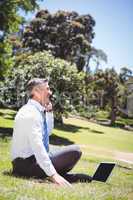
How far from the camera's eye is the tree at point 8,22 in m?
21.6

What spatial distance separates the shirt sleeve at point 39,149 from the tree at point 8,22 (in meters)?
16.4

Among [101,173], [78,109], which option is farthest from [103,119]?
[101,173]

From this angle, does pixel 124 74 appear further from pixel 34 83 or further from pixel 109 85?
pixel 34 83

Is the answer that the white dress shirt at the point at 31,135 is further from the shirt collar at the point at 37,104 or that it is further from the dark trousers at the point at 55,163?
the dark trousers at the point at 55,163

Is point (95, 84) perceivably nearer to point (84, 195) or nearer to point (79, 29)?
point (79, 29)

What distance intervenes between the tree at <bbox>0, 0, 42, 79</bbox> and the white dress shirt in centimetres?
1603

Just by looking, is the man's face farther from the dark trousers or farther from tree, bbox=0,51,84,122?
tree, bbox=0,51,84,122

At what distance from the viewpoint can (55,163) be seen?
6.77m

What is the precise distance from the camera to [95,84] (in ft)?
180

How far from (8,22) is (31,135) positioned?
16.9 m

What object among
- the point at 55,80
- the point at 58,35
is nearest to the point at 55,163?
the point at 55,80

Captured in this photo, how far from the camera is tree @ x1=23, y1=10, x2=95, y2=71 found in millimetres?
47250

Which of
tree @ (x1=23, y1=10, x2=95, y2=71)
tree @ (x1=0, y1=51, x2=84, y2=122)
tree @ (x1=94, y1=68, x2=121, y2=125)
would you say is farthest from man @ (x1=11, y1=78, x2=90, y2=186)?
tree @ (x1=94, y1=68, x2=121, y2=125)

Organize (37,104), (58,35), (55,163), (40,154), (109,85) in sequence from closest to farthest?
(40,154), (37,104), (55,163), (58,35), (109,85)
